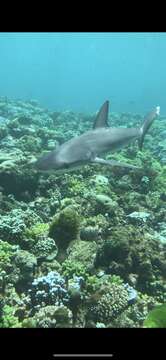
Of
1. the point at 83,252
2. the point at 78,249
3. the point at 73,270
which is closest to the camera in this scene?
the point at 73,270

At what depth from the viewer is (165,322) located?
5188 millimetres

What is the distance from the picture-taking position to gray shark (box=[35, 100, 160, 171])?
8609mm

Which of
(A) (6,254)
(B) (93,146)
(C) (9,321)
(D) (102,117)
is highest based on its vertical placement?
(D) (102,117)

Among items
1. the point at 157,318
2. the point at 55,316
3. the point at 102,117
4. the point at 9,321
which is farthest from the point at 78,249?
the point at 102,117

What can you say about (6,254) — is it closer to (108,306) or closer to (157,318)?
(108,306)

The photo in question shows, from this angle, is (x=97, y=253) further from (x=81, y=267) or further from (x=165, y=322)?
(x=165, y=322)

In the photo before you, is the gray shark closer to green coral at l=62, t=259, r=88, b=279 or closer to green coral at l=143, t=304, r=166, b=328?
green coral at l=62, t=259, r=88, b=279

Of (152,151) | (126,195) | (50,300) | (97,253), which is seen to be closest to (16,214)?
(97,253)

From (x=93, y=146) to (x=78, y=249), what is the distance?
283 cm

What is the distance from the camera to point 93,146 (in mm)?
9828

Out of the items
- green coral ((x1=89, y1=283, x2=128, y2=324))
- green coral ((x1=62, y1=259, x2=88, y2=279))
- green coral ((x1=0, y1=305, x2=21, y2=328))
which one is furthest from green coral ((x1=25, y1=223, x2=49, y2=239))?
green coral ((x1=0, y1=305, x2=21, y2=328))

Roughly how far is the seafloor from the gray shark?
0.77 meters

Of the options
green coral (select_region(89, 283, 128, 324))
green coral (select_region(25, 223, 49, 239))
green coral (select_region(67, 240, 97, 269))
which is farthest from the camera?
green coral (select_region(25, 223, 49, 239))

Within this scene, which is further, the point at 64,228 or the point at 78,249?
the point at 64,228
